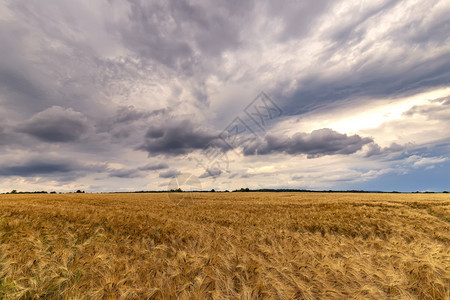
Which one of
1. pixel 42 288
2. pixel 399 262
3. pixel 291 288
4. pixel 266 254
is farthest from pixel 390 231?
pixel 42 288

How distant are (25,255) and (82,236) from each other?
2.83m

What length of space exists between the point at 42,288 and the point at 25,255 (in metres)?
1.65

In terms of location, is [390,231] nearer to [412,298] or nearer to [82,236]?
[412,298]

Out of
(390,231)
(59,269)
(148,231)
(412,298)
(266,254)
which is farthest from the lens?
(390,231)

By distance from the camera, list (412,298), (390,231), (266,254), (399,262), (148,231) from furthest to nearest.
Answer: (390,231)
(148,231)
(266,254)
(399,262)
(412,298)

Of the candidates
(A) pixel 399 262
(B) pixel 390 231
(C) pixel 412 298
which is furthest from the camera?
(B) pixel 390 231

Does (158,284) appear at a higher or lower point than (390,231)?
higher

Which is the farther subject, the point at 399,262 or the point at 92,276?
the point at 399,262

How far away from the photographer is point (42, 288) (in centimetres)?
293

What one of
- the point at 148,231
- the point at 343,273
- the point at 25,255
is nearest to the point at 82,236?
the point at 148,231

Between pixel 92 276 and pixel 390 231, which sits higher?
pixel 92 276

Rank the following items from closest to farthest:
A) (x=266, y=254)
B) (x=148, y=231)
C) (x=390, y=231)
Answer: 1. (x=266, y=254)
2. (x=148, y=231)
3. (x=390, y=231)

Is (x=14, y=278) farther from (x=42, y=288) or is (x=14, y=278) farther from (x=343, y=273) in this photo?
(x=343, y=273)

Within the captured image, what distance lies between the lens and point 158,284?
301 centimetres
